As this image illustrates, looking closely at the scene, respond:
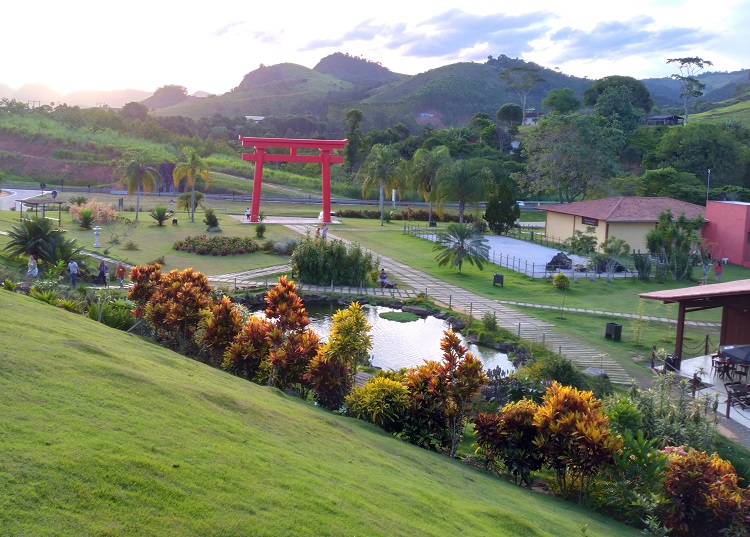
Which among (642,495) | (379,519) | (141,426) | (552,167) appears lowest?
(642,495)

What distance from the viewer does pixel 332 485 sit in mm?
7242

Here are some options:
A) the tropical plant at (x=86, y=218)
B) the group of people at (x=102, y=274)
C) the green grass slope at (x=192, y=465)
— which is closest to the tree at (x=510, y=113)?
the tropical plant at (x=86, y=218)

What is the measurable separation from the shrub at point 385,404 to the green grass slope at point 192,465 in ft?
2.64

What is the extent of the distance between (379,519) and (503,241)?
4042 cm

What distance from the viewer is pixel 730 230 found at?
132 ft

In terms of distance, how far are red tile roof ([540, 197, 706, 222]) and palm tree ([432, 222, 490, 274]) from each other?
33.7ft

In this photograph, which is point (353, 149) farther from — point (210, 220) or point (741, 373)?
point (741, 373)

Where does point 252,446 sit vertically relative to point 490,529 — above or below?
above

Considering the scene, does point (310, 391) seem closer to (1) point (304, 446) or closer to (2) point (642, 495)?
(1) point (304, 446)

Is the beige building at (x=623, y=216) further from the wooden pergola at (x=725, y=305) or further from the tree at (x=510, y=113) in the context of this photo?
the tree at (x=510, y=113)

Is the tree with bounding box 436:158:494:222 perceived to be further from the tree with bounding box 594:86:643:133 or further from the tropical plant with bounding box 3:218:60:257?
the tree with bounding box 594:86:643:133

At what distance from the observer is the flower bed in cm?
3478

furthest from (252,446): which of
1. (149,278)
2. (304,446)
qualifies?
(149,278)

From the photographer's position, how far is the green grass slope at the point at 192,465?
5.65m
